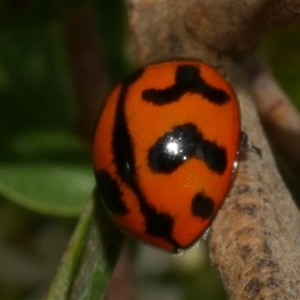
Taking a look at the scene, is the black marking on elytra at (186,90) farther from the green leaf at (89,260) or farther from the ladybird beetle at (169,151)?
the green leaf at (89,260)

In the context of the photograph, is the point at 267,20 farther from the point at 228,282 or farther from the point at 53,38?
the point at 53,38

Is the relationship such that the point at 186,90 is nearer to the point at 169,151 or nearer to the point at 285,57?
the point at 169,151

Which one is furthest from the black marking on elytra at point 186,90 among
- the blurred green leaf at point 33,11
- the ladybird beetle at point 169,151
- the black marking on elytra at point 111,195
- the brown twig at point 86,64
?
the brown twig at point 86,64

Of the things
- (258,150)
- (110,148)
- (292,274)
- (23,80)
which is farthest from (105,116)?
(23,80)

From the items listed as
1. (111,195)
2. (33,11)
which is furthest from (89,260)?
(33,11)

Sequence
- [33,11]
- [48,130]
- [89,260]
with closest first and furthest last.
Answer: [89,260] < [33,11] < [48,130]

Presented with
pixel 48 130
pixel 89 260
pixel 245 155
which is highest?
pixel 245 155

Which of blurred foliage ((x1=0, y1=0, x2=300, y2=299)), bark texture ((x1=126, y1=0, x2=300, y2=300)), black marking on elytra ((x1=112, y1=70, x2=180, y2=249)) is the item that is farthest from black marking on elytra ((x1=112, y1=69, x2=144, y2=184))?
blurred foliage ((x1=0, y1=0, x2=300, y2=299))
